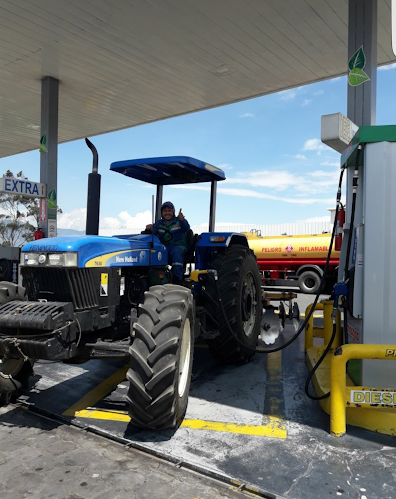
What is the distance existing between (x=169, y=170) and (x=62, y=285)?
7.30 ft

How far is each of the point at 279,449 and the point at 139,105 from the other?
34.9 ft

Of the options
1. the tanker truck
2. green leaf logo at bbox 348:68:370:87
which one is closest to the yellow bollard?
green leaf logo at bbox 348:68:370:87

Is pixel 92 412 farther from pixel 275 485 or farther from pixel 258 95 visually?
pixel 258 95

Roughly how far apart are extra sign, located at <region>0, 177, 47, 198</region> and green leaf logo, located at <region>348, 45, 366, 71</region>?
7.53 meters

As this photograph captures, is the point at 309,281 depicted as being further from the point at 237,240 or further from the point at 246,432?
the point at 246,432

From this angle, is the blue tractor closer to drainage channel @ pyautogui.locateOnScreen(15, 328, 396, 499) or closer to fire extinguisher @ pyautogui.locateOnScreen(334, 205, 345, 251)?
drainage channel @ pyautogui.locateOnScreen(15, 328, 396, 499)

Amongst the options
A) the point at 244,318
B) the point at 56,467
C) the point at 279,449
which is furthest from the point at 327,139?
the point at 56,467

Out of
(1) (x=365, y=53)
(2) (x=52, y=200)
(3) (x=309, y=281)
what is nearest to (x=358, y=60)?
(1) (x=365, y=53)

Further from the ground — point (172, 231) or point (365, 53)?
point (365, 53)

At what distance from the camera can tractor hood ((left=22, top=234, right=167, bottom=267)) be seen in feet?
11.9

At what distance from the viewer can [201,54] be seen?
350 inches

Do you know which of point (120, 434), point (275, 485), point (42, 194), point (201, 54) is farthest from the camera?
point (42, 194)

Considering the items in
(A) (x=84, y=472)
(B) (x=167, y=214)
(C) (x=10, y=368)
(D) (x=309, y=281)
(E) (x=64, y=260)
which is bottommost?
(A) (x=84, y=472)

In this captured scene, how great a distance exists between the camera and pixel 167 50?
8734 millimetres
